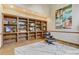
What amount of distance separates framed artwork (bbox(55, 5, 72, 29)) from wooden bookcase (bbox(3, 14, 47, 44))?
23 cm

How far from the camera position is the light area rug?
1.65 metres

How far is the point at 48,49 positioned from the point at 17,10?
30.7 inches

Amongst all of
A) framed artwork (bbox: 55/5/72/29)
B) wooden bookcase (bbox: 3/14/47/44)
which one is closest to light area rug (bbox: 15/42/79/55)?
wooden bookcase (bbox: 3/14/47/44)

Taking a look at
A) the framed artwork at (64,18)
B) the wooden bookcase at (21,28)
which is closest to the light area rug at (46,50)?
the wooden bookcase at (21,28)

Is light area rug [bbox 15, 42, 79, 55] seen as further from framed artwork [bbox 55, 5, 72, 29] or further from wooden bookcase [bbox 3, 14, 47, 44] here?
framed artwork [bbox 55, 5, 72, 29]

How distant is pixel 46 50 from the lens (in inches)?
66.7

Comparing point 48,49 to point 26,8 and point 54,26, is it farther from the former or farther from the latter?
point 26,8

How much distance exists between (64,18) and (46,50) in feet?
1.96

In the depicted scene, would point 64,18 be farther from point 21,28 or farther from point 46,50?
point 21,28

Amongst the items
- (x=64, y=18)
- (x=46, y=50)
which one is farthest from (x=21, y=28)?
(x=64, y=18)

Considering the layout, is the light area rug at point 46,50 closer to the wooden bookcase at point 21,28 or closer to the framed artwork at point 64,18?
the wooden bookcase at point 21,28

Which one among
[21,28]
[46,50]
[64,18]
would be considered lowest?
[46,50]

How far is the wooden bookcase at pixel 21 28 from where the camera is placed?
5.30ft

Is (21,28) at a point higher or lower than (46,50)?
higher
